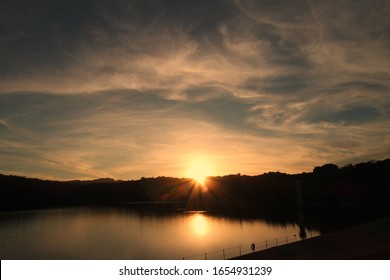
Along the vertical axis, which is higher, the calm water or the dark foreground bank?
the dark foreground bank

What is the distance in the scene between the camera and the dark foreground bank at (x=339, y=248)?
108ft

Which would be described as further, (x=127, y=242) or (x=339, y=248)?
(x=127, y=242)

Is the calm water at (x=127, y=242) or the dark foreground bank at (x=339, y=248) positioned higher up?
the dark foreground bank at (x=339, y=248)

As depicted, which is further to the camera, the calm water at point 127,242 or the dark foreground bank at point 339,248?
the calm water at point 127,242

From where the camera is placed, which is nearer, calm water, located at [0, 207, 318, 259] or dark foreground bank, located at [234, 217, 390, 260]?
dark foreground bank, located at [234, 217, 390, 260]

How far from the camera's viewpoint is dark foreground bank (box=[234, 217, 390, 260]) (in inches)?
1297

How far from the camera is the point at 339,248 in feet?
125

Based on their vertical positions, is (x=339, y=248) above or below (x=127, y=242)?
above

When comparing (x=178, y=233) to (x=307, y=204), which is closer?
(x=178, y=233)

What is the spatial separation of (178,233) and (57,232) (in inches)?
1517
